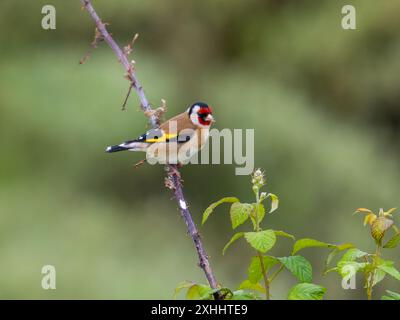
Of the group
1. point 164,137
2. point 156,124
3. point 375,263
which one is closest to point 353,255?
point 375,263

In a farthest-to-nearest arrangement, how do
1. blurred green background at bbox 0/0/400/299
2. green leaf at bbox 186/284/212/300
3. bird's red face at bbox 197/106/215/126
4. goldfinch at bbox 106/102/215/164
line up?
blurred green background at bbox 0/0/400/299
bird's red face at bbox 197/106/215/126
goldfinch at bbox 106/102/215/164
green leaf at bbox 186/284/212/300

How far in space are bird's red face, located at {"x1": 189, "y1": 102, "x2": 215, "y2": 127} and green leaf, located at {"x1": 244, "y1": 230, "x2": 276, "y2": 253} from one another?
37.9 inches

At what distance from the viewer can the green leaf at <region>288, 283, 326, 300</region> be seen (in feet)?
2.45

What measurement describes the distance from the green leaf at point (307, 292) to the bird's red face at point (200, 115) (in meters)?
1.01

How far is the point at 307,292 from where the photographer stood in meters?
0.75

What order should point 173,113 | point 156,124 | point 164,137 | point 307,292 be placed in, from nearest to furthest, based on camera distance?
point 307,292 < point 156,124 < point 164,137 < point 173,113

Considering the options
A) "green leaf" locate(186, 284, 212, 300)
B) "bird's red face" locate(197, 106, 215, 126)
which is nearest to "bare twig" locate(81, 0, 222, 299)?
"green leaf" locate(186, 284, 212, 300)

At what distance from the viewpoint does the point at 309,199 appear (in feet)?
11.9

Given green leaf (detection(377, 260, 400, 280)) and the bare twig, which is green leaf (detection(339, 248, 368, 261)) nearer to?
green leaf (detection(377, 260, 400, 280))

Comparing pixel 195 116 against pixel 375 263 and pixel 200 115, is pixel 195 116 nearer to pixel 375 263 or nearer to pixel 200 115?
pixel 200 115

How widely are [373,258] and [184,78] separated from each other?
3264mm

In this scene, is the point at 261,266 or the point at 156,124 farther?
the point at 156,124

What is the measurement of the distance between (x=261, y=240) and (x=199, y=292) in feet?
0.30
